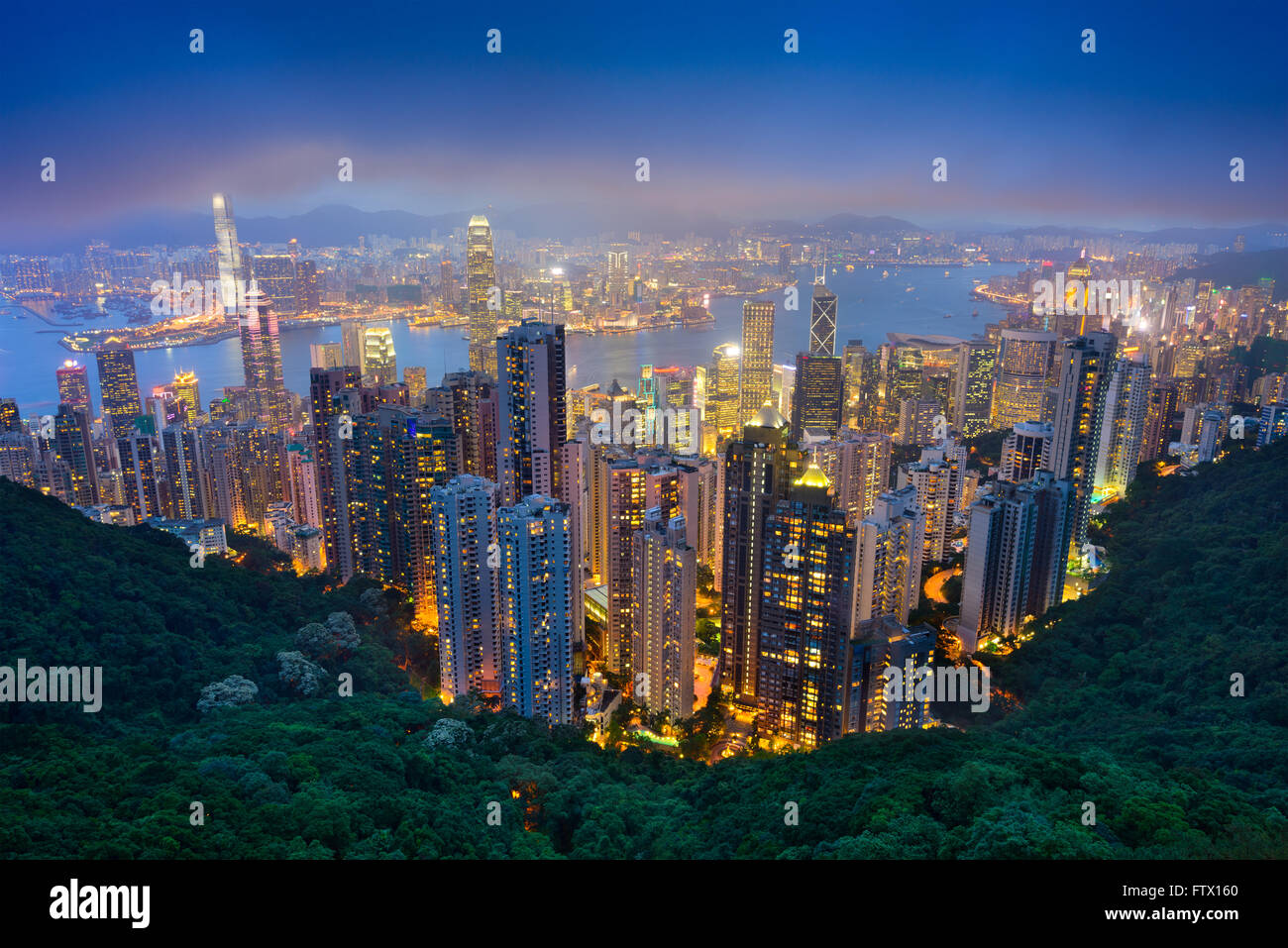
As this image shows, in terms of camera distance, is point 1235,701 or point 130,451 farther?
point 130,451

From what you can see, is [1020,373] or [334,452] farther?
[1020,373]

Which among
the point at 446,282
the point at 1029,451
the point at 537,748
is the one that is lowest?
the point at 537,748

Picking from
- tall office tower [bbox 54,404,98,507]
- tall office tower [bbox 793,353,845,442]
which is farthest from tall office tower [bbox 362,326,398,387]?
tall office tower [bbox 793,353,845,442]

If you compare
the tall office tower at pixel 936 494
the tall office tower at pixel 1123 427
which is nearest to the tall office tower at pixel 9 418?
the tall office tower at pixel 936 494

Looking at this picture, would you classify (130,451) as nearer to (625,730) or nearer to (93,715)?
(93,715)

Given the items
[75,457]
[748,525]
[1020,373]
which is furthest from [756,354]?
[75,457]

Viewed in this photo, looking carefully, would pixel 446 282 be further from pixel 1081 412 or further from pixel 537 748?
pixel 537 748


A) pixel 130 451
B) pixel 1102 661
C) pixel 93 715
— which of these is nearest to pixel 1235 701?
pixel 1102 661
